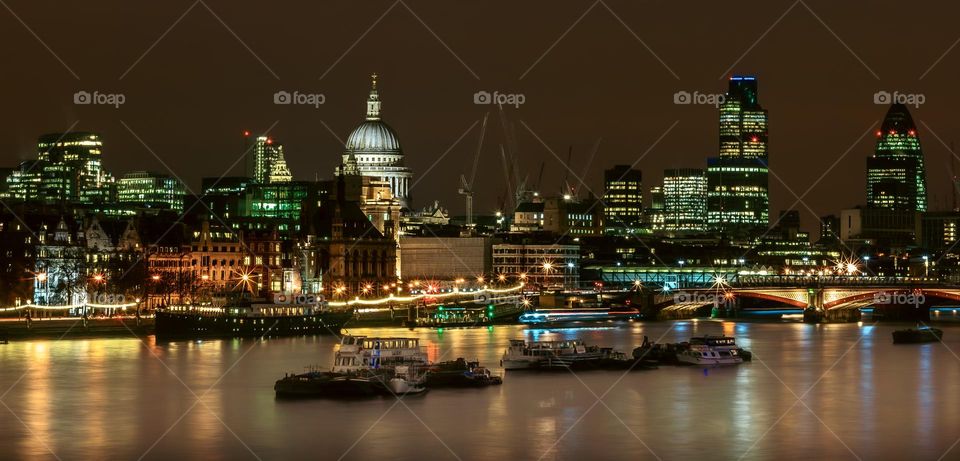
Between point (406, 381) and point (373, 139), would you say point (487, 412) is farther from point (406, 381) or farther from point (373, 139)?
point (373, 139)

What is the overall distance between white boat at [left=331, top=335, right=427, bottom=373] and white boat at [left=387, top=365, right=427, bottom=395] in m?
0.69

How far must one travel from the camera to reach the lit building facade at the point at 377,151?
7111 inches

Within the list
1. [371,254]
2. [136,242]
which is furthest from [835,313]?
[136,242]

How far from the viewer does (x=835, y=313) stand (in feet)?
395

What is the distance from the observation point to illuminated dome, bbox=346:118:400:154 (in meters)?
182

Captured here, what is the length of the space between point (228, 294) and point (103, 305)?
11249 millimetres

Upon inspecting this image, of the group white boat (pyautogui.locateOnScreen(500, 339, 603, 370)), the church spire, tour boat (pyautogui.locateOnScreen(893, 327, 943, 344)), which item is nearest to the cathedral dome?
the church spire

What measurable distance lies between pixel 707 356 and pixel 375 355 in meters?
17.8

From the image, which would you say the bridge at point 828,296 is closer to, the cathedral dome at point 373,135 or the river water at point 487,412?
the river water at point 487,412

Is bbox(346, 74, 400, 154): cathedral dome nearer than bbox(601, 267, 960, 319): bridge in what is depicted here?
No

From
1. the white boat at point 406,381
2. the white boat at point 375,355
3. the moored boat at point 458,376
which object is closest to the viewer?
the white boat at point 406,381

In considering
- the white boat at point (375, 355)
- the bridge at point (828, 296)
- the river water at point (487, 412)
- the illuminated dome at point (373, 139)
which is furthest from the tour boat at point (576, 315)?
the illuminated dome at point (373, 139)

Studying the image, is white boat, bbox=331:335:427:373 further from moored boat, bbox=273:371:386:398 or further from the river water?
the river water

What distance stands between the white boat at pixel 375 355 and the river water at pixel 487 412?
2.54 meters
